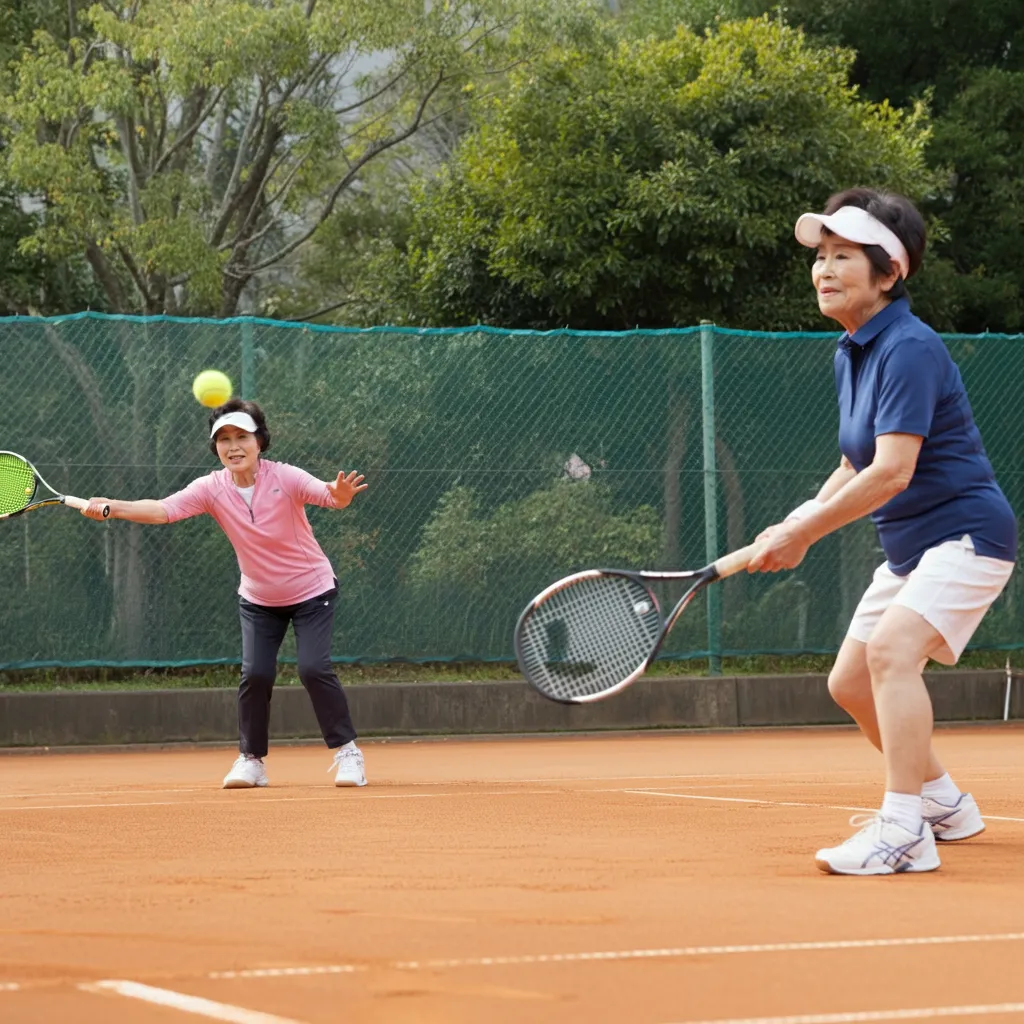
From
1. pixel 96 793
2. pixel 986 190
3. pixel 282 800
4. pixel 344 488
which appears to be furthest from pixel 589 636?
pixel 986 190

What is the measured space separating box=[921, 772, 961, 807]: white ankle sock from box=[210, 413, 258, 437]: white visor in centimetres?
357

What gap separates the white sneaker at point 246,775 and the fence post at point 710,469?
3.95 metres

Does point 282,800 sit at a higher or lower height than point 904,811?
lower

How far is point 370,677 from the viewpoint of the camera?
10.6 meters

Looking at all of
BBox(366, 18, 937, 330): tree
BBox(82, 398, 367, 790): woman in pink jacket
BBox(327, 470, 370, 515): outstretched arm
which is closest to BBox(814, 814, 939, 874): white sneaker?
BBox(327, 470, 370, 515): outstretched arm

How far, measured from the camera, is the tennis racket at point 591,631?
455 centimetres

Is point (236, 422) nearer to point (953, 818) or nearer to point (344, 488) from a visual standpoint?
point (344, 488)

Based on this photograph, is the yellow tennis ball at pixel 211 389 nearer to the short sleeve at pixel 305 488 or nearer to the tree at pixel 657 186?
the short sleeve at pixel 305 488

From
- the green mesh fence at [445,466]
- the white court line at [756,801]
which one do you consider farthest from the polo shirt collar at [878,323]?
the green mesh fence at [445,466]

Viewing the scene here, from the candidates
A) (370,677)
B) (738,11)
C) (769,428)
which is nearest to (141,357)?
(370,677)

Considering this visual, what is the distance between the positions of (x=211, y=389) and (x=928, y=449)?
5906 millimetres

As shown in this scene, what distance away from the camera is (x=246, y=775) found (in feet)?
24.6

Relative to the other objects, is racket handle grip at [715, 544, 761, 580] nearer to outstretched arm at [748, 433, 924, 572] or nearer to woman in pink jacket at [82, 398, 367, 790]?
outstretched arm at [748, 433, 924, 572]

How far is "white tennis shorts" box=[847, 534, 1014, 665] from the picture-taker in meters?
4.52
